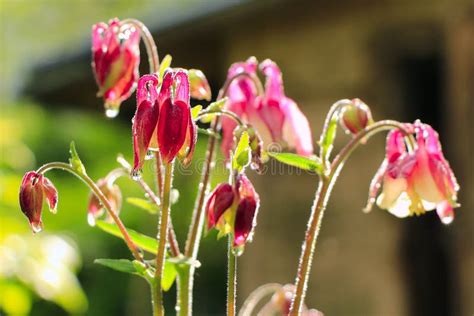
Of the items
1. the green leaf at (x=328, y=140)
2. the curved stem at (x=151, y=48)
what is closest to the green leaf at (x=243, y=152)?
the green leaf at (x=328, y=140)

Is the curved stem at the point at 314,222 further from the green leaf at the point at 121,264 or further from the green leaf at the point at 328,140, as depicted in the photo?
the green leaf at the point at 121,264

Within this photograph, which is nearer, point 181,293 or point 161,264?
point 161,264

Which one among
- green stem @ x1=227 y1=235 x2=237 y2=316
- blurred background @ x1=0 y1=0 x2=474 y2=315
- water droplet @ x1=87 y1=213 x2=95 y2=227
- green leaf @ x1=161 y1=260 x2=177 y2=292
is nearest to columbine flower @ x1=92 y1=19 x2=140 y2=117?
water droplet @ x1=87 y1=213 x2=95 y2=227

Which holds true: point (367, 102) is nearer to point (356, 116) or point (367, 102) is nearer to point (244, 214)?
point (356, 116)

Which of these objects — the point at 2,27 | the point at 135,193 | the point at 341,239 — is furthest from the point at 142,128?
the point at 2,27

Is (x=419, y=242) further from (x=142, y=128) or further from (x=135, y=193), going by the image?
(x=135, y=193)

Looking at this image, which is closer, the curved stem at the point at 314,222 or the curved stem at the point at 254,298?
the curved stem at the point at 314,222
